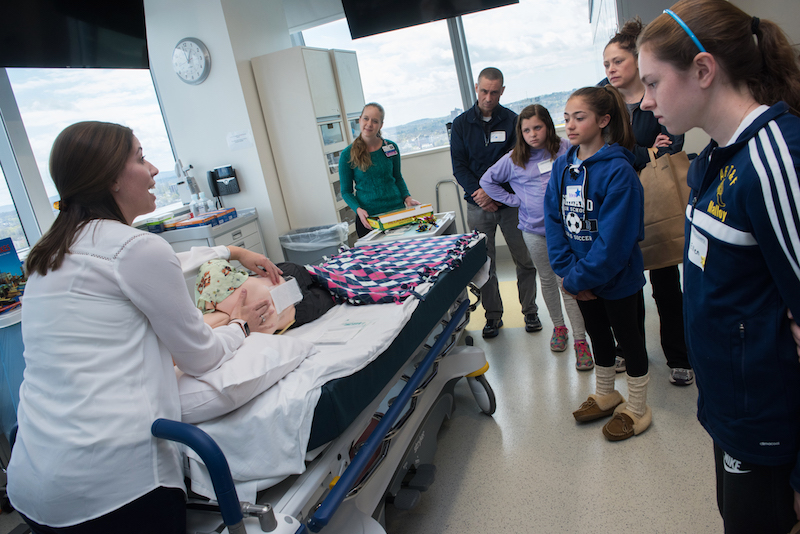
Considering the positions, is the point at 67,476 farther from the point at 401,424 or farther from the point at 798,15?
the point at 798,15

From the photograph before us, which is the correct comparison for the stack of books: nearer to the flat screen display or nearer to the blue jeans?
the blue jeans

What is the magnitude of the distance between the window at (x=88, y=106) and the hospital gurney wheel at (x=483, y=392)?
2.62 metres

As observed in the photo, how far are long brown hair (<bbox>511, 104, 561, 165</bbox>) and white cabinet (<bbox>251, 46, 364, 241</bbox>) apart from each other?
197cm

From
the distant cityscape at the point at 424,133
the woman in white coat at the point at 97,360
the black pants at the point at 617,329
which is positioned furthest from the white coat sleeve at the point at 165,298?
the distant cityscape at the point at 424,133

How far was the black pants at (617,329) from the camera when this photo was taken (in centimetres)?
197

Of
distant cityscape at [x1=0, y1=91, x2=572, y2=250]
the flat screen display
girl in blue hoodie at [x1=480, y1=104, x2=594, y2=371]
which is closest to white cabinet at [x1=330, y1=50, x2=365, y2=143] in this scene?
the flat screen display

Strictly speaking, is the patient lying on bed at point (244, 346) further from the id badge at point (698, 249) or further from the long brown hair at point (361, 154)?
the long brown hair at point (361, 154)

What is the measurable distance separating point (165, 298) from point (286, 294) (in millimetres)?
744

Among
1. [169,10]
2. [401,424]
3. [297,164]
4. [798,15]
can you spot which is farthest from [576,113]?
[169,10]

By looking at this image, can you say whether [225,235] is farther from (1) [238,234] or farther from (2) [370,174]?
(2) [370,174]

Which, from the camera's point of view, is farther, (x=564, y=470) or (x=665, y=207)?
(x=665, y=207)

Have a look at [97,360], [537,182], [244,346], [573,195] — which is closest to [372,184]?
[537,182]

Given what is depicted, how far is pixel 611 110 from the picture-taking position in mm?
1970

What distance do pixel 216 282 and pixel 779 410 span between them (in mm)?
1494
